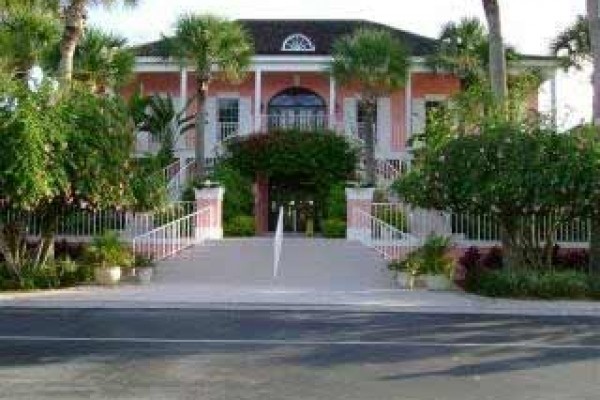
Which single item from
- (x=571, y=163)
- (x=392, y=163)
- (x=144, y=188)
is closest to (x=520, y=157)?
(x=571, y=163)

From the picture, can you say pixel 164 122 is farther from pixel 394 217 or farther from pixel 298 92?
pixel 394 217

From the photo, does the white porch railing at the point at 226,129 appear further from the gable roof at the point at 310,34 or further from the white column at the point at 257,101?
the gable roof at the point at 310,34

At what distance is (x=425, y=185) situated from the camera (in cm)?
1958

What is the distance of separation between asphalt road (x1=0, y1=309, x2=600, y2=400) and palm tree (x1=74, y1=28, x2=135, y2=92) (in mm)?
16074

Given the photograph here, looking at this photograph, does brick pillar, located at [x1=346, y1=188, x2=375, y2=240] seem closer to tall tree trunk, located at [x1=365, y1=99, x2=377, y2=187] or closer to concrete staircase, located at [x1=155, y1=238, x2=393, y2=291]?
concrete staircase, located at [x1=155, y1=238, x2=393, y2=291]

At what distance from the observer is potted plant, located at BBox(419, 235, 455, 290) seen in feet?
67.3

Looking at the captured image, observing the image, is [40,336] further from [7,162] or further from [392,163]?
[392,163]

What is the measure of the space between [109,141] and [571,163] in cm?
864

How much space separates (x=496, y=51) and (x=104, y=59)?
49.6 feet

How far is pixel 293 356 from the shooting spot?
11.5 meters

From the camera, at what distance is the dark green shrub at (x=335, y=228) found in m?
30.5

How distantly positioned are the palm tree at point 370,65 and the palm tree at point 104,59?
681cm

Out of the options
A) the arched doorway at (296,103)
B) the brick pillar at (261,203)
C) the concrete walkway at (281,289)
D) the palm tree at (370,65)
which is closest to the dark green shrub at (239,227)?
the brick pillar at (261,203)

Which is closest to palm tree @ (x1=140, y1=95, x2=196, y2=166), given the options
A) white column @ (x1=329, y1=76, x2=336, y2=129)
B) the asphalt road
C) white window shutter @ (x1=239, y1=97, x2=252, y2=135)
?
white window shutter @ (x1=239, y1=97, x2=252, y2=135)
